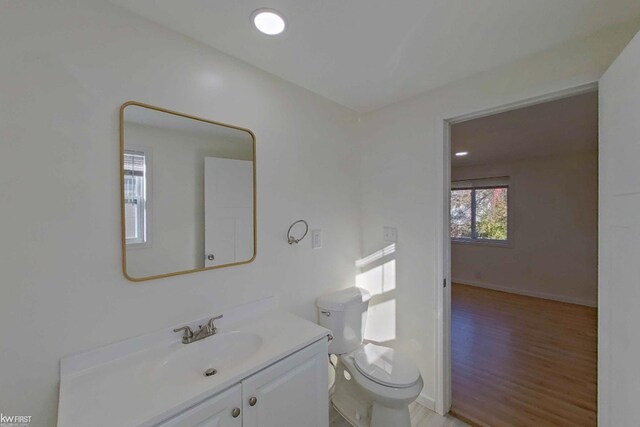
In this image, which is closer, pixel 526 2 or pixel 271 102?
pixel 526 2

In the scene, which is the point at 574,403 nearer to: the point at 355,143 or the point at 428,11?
the point at 355,143

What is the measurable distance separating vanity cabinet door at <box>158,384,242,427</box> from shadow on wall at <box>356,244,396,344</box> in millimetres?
1344

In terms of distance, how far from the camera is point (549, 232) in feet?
13.1

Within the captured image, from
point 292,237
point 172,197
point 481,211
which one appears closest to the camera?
point 172,197

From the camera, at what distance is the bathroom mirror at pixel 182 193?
3.56ft

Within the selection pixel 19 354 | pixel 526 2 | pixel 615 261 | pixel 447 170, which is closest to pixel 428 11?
pixel 526 2

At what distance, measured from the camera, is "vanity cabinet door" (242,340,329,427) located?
3.24 ft

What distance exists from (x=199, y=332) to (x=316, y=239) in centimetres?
90

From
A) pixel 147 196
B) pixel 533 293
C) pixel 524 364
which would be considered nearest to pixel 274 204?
pixel 147 196

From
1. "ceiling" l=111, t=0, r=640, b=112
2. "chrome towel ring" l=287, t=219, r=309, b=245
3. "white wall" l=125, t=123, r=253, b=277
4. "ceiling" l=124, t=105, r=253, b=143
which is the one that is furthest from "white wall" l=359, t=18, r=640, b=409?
"white wall" l=125, t=123, r=253, b=277

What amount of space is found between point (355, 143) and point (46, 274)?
1.96 meters

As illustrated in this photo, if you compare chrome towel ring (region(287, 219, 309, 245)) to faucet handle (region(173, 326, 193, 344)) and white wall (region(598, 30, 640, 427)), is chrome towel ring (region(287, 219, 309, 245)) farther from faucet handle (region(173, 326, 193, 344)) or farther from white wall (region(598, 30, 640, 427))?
white wall (region(598, 30, 640, 427))

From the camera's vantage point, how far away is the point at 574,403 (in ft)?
5.99

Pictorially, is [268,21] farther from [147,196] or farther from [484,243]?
[484,243]
